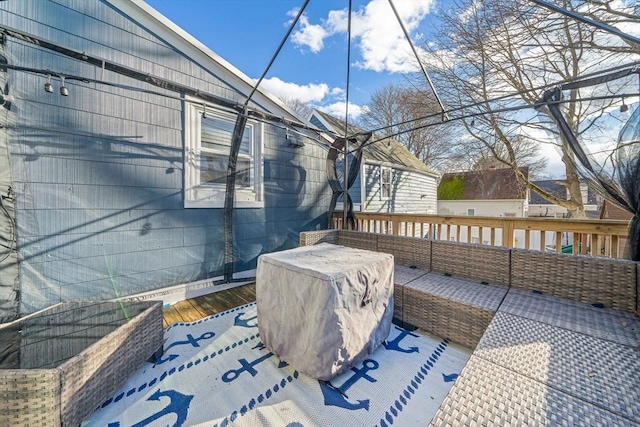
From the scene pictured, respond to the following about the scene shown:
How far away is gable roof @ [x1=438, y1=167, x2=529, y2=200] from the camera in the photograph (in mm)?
13541

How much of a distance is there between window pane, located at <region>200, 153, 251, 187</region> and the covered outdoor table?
6.66 ft

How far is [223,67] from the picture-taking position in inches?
143

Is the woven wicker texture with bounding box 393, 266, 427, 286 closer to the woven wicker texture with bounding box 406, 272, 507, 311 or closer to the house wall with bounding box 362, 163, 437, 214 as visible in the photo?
the woven wicker texture with bounding box 406, 272, 507, 311

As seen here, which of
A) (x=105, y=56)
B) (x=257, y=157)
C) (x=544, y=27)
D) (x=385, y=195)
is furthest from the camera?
(x=385, y=195)

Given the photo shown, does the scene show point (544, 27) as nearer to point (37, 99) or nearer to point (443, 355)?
point (443, 355)

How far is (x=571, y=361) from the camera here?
4.44 ft

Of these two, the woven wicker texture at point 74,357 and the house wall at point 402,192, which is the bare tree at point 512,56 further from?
the woven wicker texture at point 74,357

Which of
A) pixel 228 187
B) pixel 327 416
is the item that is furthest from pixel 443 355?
pixel 228 187

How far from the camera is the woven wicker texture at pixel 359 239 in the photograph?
11.7ft

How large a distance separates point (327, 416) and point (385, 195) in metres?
7.22

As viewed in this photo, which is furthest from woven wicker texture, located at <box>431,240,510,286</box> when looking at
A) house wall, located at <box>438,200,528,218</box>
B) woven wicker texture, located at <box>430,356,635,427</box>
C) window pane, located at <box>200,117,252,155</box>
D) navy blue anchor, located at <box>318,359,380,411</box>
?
house wall, located at <box>438,200,528,218</box>

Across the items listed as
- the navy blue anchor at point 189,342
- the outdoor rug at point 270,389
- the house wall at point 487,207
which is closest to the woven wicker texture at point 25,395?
the outdoor rug at point 270,389

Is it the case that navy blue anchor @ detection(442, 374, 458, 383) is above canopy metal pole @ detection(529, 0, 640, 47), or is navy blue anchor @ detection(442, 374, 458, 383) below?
below

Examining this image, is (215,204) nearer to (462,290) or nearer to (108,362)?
(108,362)
